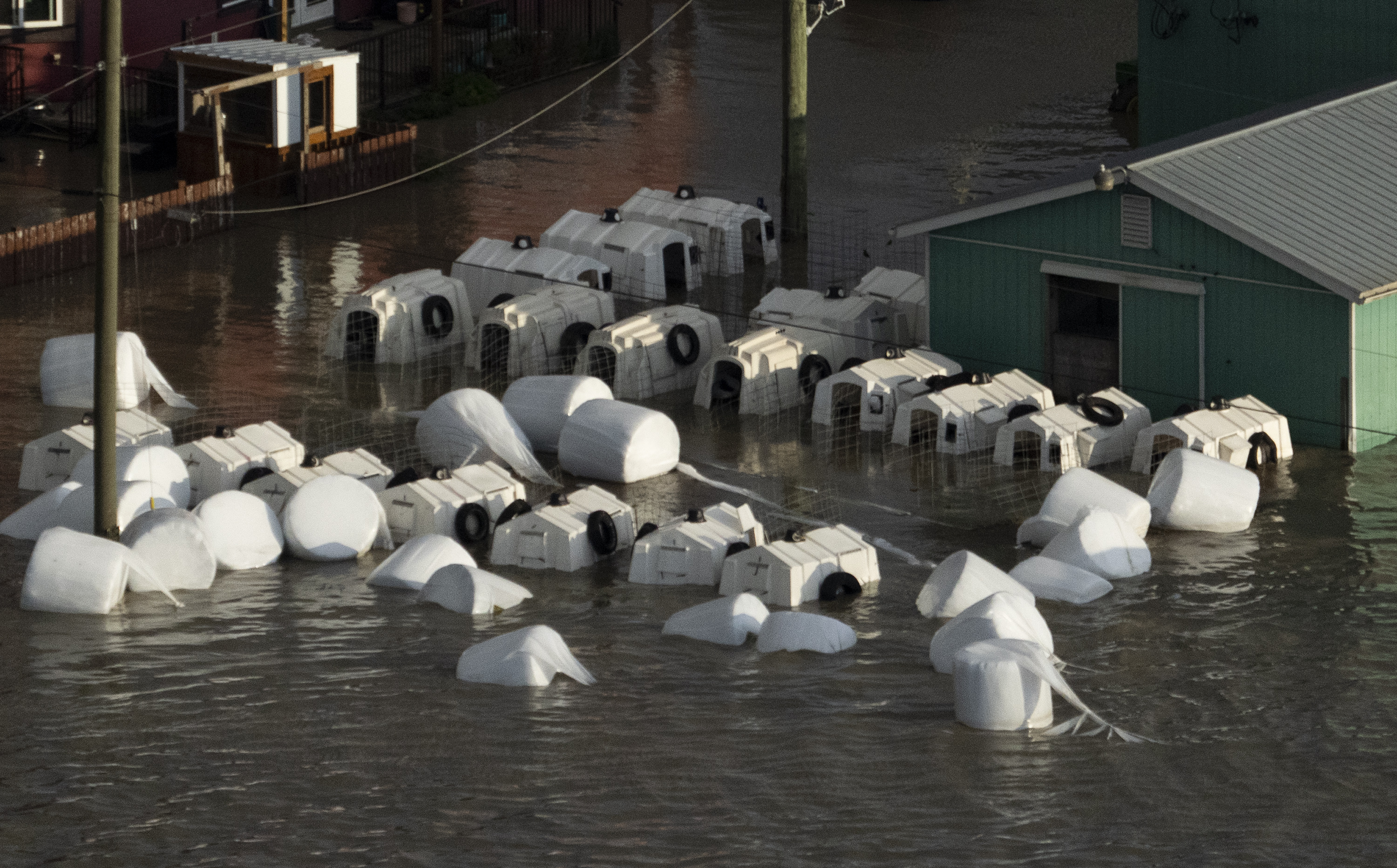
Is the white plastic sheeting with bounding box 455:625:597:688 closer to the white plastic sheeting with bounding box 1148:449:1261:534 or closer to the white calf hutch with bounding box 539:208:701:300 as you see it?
the white plastic sheeting with bounding box 1148:449:1261:534

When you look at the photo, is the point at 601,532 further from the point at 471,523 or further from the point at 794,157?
the point at 794,157

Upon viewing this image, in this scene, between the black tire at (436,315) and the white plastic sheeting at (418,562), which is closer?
the white plastic sheeting at (418,562)

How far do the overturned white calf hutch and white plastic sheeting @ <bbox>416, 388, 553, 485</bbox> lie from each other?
5.02 metres

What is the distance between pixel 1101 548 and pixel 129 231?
1679 centimetres

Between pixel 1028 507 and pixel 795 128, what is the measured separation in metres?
11.7

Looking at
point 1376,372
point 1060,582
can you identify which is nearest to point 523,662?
point 1060,582

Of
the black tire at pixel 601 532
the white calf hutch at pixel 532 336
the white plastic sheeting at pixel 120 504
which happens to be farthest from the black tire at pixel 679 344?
the white plastic sheeting at pixel 120 504

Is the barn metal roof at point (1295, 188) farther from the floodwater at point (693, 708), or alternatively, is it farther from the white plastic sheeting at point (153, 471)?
the white plastic sheeting at point (153, 471)

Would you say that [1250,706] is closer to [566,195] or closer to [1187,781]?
[1187,781]

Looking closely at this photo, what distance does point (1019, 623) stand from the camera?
17.8 m

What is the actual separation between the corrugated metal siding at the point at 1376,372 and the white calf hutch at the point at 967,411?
3.31 m

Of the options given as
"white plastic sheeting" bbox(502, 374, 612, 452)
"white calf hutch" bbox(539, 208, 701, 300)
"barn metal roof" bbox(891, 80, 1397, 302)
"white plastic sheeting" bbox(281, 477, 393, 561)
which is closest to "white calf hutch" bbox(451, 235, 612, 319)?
"white calf hutch" bbox(539, 208, 701, 300)

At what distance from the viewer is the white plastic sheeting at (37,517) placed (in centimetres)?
2102

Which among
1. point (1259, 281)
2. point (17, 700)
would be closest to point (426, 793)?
point (17, 700)
